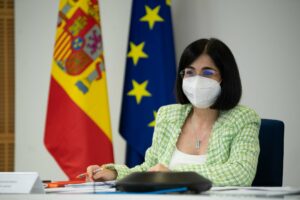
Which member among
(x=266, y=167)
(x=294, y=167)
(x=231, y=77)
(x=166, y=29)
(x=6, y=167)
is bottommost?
(x=6, y=167)

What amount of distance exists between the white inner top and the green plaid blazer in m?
0.02

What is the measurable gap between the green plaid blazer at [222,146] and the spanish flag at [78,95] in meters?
1.13

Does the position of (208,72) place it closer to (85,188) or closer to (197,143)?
(197,143)

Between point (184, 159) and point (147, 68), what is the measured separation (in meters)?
1.52

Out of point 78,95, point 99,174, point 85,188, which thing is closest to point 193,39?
point 78,95

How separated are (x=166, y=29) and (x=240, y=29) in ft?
1.71

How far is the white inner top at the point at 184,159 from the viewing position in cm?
202

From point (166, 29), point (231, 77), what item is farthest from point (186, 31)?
point (231, 77)

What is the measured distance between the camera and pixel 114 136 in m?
3.88

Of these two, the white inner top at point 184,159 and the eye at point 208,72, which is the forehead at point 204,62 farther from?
the white inner top at point 184,159

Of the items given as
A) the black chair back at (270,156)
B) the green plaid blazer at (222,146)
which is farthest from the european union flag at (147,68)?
the black chair back at (270,156)

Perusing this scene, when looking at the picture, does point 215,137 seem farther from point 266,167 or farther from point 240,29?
point 240,29

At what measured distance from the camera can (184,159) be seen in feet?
6.72

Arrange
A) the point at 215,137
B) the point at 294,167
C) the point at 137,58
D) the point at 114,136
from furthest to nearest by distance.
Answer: the point at 114,136 → the point at 137,58 → the point at 294,167 → the point at 215,137
